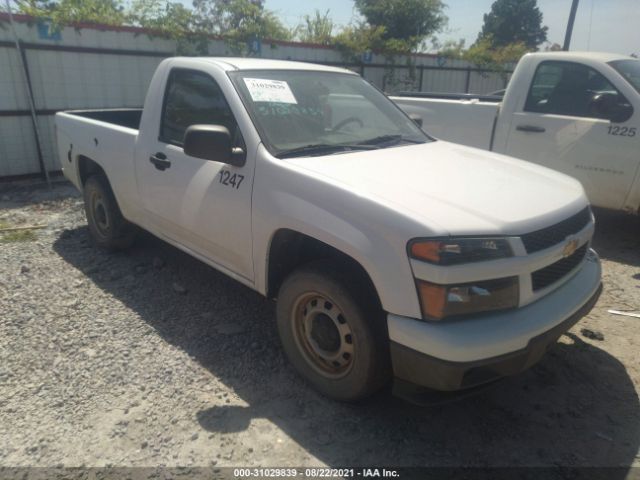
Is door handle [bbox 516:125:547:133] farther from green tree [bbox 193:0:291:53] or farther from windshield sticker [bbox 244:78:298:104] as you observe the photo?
green tree [bbox 193:0:291:53]

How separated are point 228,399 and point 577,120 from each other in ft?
15.3

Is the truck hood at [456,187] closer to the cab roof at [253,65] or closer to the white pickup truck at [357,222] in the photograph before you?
the white pickup truck at [357,222]

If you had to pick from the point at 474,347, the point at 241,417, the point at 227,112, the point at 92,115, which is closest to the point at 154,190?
the point at 227,112

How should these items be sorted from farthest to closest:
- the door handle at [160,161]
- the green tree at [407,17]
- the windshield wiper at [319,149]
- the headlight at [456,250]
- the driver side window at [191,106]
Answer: the green tree at [407,17] → the door handle at [160,161] → the driver side window at [191,106] → the windshield wiper at [319,149] → the headlight at [456,250]

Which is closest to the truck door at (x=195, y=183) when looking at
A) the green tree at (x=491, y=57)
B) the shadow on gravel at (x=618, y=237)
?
the shadow on gravel at (x=618, y=237)

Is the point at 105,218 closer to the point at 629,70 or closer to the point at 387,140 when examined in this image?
the point at 387,140

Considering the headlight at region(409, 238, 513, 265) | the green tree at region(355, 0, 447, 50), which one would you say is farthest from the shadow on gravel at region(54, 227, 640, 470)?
the green tree at region(355, 0, 447, 50)

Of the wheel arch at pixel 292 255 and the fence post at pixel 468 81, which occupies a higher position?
the fence post at pixel 468 81

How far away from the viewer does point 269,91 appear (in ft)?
10.9

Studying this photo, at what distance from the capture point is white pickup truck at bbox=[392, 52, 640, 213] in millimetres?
5082

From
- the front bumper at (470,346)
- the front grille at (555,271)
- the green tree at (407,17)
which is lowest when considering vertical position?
the front bumper at (470,346)

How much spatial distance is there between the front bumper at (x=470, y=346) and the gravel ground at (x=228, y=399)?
1.70ft

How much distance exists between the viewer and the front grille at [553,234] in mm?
2400

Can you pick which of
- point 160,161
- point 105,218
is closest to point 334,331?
point 160,161
